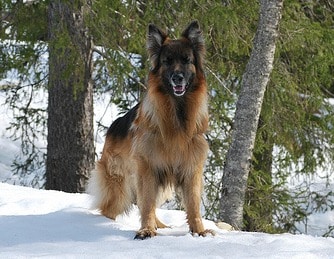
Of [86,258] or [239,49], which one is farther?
[239,49]

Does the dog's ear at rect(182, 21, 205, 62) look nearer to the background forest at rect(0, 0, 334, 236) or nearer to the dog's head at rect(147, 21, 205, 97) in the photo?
the dog's head at rect(147, 21, 205, 97)

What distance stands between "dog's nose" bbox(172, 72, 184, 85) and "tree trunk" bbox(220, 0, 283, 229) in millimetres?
2210

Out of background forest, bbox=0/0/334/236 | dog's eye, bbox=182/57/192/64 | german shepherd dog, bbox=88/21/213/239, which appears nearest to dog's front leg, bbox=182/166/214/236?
german shepherd dog, bbox=88/21/213/239

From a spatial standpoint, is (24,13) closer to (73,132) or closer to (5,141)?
(73,132)

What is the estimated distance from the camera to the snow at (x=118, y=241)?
5016mm

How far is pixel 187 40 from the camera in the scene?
6.19 metres

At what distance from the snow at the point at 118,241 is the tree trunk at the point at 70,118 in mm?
3005

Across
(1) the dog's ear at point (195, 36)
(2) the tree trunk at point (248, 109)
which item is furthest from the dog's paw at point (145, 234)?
(2) the tree trunk at point (248, 109)

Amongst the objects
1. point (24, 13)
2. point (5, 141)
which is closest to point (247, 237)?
point (24, 13)

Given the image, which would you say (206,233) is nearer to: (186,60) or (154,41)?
(186,60)

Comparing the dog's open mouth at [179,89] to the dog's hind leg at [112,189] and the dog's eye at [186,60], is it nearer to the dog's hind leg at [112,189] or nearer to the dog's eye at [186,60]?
the dog's eye at [186,60]

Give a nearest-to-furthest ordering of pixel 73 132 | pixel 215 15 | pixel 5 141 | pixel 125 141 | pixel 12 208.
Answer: pixel 125 141 → pixel 12 208 → pixel 215 15 → pixel 73 132 → pixel 5 141

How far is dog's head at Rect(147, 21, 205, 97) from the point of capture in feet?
19.5

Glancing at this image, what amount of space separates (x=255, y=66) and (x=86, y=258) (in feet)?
12.7
